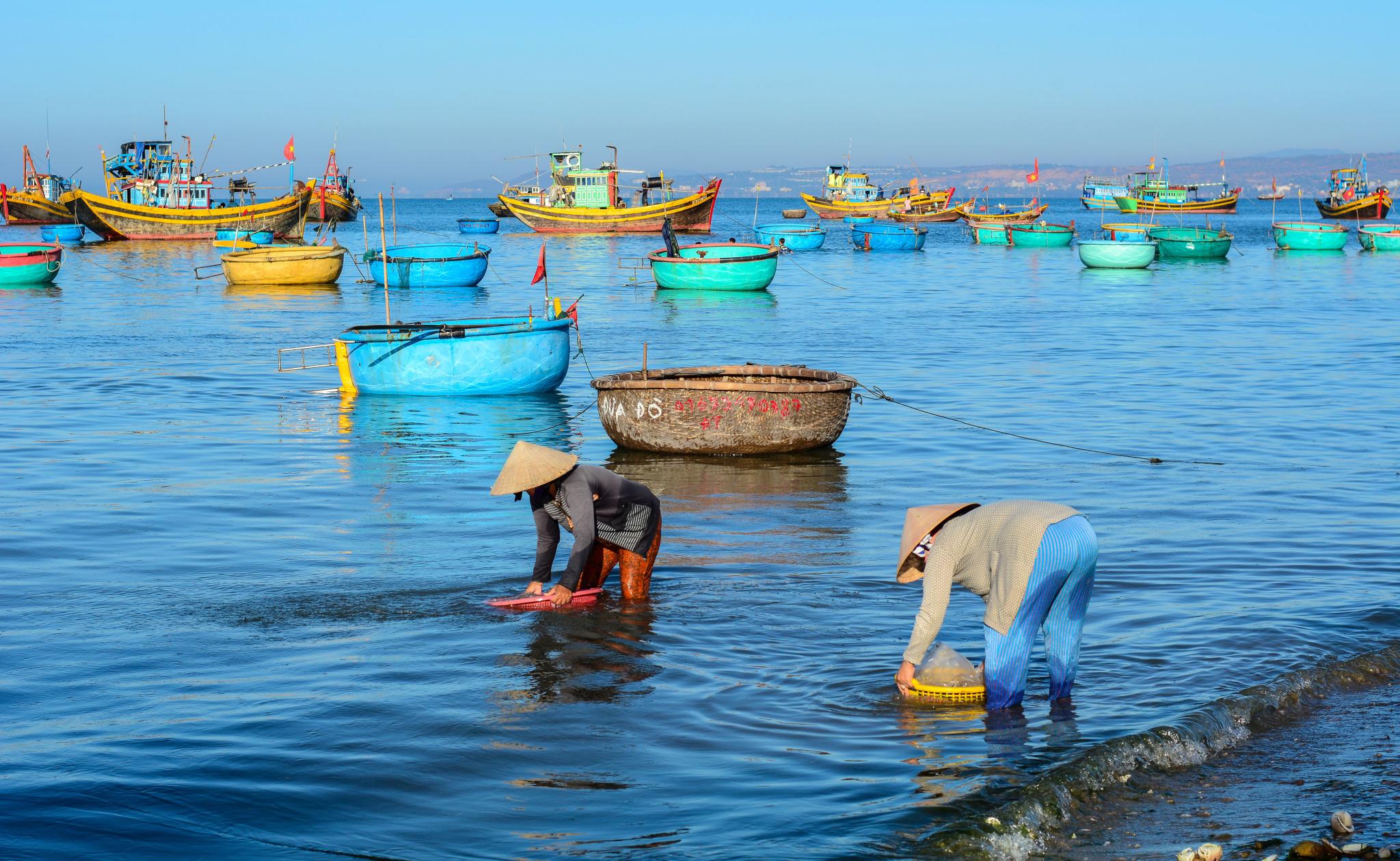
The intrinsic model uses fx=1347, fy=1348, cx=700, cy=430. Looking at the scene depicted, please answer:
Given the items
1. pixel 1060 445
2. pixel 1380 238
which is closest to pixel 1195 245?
pixel 1380 238

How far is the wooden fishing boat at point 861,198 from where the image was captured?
333 feet

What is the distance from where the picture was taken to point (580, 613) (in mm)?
8109

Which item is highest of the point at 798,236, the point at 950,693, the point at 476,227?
the point at 476,227

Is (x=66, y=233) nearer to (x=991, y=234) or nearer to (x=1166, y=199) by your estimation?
(x=991, y=234)

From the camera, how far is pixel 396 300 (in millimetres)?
40406

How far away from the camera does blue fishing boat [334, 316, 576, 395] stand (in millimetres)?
18297

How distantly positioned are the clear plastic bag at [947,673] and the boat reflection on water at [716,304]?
25920 mm

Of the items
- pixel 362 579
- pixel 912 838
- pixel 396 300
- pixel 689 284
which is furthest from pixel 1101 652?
pixel 396 300

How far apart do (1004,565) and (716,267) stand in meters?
32.8

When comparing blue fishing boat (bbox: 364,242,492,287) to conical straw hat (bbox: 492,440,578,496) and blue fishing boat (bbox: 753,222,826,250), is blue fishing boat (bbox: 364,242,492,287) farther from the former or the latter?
conical straw hat (bbox: 492,440,578,496)

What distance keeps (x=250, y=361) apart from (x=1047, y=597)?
2075 centimetres

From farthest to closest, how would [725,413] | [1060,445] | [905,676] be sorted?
[1060,445] < [725,413] < [905,676]

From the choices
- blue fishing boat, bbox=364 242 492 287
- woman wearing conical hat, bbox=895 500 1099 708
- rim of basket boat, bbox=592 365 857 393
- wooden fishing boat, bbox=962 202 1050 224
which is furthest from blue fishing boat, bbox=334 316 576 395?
wooden fishing boat, bbox=962 202 1050 224

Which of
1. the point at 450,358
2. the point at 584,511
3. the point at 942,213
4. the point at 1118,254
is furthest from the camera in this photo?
the point at 942,213
